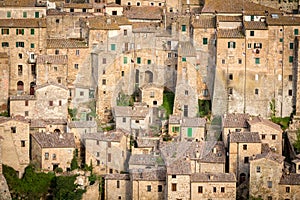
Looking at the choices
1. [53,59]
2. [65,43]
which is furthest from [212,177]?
[65,43]

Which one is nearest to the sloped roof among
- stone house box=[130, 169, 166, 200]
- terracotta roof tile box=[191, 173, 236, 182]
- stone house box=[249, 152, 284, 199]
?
stone house box=[249, 152, 284, 199]

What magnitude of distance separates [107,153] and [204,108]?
7.48 m

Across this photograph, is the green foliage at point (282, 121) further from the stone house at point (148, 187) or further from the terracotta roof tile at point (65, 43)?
the terracotta roof tile at point (65, 43)

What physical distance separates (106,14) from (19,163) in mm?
12925

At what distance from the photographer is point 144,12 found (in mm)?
94625

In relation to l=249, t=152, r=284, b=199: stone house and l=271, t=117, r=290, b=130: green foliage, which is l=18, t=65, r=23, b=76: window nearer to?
l=271, t=117, r=290, b=130: green foliage

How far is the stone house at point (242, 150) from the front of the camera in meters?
84.9

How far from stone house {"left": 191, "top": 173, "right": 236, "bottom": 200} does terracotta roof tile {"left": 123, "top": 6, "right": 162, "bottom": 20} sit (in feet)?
45.9

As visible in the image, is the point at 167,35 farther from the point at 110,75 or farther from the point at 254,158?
the point at 254,158

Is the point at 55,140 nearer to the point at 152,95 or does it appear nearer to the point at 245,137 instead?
the point at 152,95

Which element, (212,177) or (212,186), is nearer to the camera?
(212,186)

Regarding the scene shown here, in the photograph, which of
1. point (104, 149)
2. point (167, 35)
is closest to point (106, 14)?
point (167, 35)

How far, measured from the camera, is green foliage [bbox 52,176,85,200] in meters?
84.0

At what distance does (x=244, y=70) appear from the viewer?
297 feet
